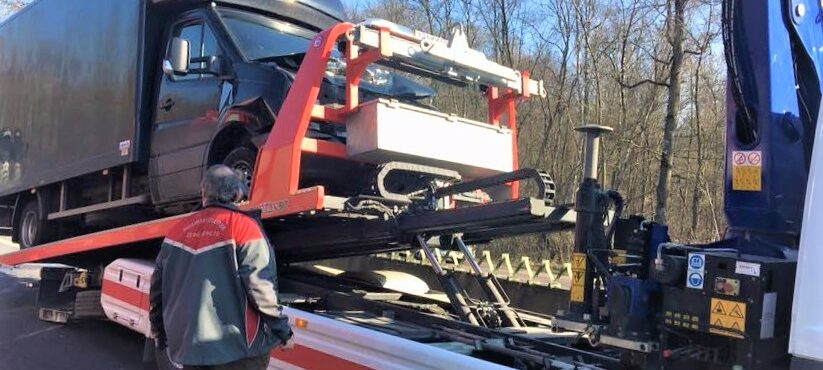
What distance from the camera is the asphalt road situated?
651cm

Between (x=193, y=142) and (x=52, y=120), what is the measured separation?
2639mm

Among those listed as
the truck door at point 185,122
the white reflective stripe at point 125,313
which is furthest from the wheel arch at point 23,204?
the truck door at point 185,122

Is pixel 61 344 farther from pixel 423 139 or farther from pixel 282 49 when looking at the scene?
pixel 423 139

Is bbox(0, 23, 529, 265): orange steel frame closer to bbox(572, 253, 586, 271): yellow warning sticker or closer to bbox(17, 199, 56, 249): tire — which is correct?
bbox(572, 253, 586, 271): yellow warning sticker

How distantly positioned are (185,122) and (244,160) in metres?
0.95

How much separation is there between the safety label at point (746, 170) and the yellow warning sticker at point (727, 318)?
663 mm

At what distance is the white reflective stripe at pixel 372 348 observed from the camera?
3.42 metres

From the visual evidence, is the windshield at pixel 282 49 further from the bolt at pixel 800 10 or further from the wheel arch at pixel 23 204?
the wheel arch at pixel 23 204

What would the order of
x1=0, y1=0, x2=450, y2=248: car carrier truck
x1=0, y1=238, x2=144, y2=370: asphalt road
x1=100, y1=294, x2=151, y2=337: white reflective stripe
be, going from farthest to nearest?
x1=0, y1=238, x2=144, y2=370: asphalt road, x1=100, y1=294, x2=151, y2=337: white reflective stripe, x1=0, y1=0, x2=450, y2=248: car carrier truck

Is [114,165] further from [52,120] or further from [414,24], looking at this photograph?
[414,24]

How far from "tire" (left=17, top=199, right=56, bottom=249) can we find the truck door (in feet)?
7.89

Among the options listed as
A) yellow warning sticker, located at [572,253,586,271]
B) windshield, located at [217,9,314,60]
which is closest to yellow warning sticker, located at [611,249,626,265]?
yellow warning sticker, located at [572,253,586,271]

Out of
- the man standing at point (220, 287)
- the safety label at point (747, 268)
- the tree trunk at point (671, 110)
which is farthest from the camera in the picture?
the tree trunk at point (671, 110)

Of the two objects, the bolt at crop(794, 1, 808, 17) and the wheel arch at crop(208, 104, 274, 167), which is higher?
the bolt at crop(794, 1, 808, 17)
